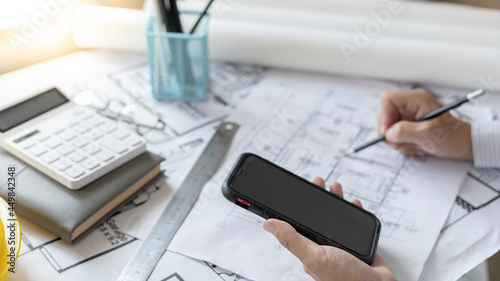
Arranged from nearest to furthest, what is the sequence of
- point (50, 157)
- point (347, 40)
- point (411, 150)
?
point (50, 157), point (411, 150), point (347, 40)

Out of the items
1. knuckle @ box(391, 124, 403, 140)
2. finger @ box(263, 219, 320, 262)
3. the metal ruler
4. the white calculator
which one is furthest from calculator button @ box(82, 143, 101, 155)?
knuckle @ box(391, 124, 403, 140)

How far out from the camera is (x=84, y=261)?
0.52 meters

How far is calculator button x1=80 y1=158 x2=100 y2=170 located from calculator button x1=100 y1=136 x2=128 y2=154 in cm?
3

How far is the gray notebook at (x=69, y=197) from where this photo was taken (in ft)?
1.74

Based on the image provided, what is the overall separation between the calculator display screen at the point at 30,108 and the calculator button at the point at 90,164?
0.38 ft

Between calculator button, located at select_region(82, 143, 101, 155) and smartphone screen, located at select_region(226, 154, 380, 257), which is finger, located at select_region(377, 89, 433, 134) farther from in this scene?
calculator button, located at select_region(82, 143, 101, 155)

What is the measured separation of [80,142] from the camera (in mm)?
606

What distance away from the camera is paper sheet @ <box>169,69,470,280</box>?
53 cm

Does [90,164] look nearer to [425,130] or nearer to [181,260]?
[181,260]

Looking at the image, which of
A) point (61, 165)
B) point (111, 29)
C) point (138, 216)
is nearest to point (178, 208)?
point (138, 216)

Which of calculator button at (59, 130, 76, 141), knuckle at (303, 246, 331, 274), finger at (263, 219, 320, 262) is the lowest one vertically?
knuckle at (303, 246, 331, 274)

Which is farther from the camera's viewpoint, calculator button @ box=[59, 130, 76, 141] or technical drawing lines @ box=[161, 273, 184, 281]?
calculator button @ box=[59, 130, 76, 141]

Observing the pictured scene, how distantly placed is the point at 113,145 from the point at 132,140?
1.0 inches

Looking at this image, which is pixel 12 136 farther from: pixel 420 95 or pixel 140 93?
pixel 420 95
